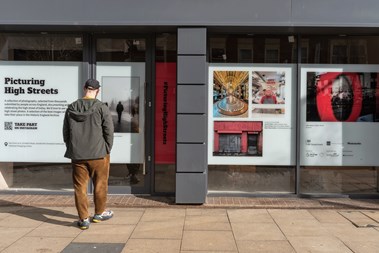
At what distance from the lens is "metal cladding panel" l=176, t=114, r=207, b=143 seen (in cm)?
770

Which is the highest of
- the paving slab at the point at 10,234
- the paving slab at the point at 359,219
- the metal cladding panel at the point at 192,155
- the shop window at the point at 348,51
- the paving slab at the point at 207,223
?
the shop window at the point at 348,51

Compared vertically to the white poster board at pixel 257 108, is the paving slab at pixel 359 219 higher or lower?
lower

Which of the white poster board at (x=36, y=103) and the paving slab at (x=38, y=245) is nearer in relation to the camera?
the paving slab at (x=38, y=245)

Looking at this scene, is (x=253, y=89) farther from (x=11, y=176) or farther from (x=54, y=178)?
(x=11, y=176)

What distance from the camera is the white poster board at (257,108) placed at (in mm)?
8367

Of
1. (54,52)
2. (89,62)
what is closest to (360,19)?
(89,62)

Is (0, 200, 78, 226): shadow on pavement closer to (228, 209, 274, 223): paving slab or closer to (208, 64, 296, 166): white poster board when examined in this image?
(228, 209, 274, 223): paving slab

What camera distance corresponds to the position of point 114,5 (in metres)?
7.64

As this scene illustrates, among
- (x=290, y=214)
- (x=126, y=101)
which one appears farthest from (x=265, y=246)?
(x=126, y=101)

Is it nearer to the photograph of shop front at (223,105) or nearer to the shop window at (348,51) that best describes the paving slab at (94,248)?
the photograph of shop front at (223,105)

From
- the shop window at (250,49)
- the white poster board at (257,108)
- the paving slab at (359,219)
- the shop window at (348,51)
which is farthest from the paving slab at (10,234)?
the shop window at (348,51)

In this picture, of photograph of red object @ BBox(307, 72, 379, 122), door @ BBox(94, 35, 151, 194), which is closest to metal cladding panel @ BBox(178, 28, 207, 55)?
door @ BBox(94, 35, 151, 194)

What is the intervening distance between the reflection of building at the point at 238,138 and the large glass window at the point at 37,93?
8.76 ft

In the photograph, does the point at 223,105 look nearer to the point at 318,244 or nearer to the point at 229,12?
the point at 229,12
